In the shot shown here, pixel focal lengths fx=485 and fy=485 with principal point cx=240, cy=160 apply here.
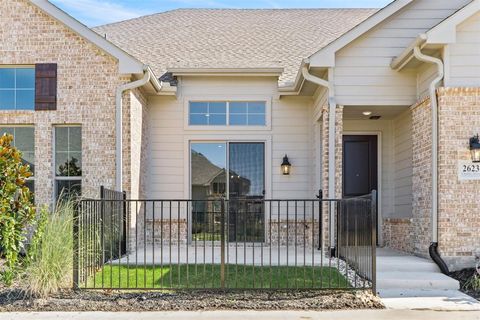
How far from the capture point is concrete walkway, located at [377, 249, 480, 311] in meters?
5.96

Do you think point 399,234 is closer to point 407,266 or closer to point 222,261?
point 407,266

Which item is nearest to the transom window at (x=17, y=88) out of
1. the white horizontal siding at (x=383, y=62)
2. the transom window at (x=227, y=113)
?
the transom window at (x=227, y=113)

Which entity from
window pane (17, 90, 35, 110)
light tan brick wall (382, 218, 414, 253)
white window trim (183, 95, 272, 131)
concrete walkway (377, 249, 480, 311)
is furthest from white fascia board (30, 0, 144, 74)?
light tan brick wall (382, 218, 414, 253)

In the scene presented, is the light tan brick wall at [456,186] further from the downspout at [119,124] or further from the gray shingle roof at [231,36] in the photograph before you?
the downspout at [119,124]

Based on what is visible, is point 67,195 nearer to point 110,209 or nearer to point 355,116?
point 110,209

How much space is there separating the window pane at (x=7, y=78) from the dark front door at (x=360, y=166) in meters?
6.95

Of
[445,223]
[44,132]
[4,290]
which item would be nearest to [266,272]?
[445,223]

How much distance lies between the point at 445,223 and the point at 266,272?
113 inches

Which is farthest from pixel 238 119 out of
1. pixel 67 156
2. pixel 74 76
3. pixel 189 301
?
pixel 189 301

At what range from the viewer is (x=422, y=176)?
826 cm

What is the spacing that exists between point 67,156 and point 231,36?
5.35 metres

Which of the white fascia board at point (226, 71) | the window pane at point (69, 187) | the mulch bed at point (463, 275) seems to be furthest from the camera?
the white fascia board at point (226, 71)

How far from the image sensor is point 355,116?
33.6 feet

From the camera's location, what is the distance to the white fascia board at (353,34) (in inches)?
338
